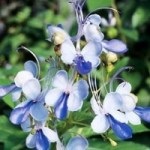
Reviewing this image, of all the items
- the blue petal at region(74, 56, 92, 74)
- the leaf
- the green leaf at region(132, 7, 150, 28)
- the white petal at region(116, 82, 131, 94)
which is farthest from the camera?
the green leaf at region(132, 7, 150, 28)

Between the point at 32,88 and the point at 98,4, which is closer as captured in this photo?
the point at 32,88

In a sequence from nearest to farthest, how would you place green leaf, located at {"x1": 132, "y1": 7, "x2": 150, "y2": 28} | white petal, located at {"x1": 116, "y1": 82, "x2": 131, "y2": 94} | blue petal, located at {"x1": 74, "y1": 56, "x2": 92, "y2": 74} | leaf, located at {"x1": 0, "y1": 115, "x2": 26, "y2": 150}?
blue petal, located at {"x1": 74, "y1": 56, "x2": 92, "y2": 74} < white petal, located at {"x1": 116, "y1": 82, "x2": 131, "y2": 94} < leaf, located at {"x1": 0, "y1": 115, "x2": 26, "y2": 150} < green leaf, located at {"x1": 132, "y1": 7, "x2": 150, "y2": 28}

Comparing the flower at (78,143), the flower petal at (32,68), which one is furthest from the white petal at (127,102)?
the flower petal at (32,68)

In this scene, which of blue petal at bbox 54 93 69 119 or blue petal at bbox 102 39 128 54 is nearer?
blue petal at bbox 54 93 69 119

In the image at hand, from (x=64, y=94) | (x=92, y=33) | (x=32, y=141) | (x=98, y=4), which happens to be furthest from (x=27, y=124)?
(x=98, y=4)

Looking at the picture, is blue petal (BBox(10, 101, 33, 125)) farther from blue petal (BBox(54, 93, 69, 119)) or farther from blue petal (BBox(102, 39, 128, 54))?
blue petal (BBox(102, 39, 128, 54))

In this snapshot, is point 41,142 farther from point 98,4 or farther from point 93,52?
point 98,4

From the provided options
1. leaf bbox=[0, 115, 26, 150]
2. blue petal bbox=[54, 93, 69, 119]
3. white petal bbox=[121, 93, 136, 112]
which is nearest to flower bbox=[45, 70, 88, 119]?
blue petal bbox=[54, 93, 69, 119]
